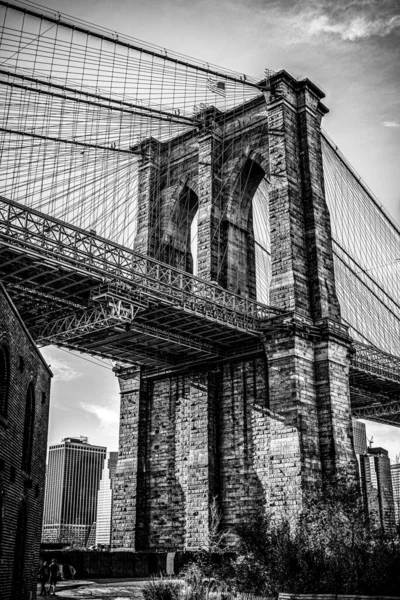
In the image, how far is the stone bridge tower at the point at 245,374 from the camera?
31.3 m

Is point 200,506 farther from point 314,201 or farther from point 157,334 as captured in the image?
point 314,201

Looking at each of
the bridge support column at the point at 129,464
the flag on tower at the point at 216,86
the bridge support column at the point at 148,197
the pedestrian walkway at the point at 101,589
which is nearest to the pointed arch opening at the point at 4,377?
the pedestrian walkway at the point at 101,589

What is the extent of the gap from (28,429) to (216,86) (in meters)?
25.4

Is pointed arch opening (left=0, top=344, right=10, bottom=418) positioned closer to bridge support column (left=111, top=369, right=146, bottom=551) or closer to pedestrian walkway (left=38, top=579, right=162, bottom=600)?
pedestrian walkway (left=38, top=579, right=162, bottom=600)

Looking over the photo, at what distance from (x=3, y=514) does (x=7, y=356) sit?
3.48 meters

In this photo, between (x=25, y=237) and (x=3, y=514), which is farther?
(x=25, y=237)

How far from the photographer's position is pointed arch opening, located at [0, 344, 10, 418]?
14861 mm

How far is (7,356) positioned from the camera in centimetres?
1508

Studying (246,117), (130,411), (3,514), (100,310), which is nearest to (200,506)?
(130,411)

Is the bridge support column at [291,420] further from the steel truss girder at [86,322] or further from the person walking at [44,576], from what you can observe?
the person walking at [44,576]

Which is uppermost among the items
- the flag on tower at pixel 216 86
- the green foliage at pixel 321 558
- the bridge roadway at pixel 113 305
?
the flag on tower at pixel 216 86

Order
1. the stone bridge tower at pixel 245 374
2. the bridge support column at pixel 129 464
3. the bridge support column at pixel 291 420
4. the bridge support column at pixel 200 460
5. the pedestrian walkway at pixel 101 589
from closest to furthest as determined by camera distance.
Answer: the pedestrian walkway at pixel 101 589 → the bridge support column at pixel 291 420 → the stone bridge tower at pixel 245 374 → the bridge support column at pixel 200 460 → the bridge support column at pixel 129 464

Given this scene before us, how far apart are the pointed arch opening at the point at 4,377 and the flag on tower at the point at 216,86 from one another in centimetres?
2660

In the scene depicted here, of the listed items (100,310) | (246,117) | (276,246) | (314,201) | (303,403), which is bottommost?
(303,403)
